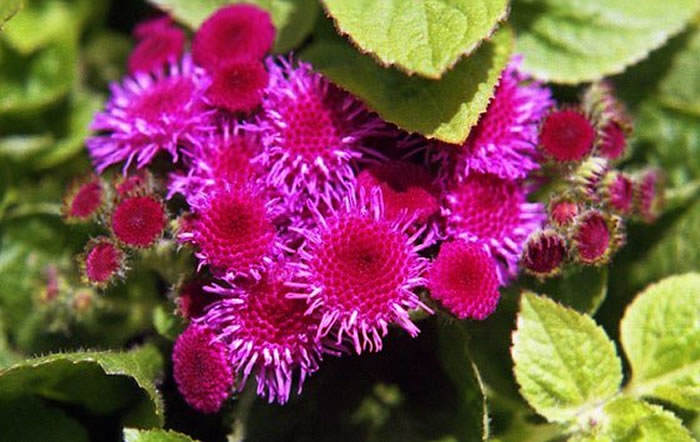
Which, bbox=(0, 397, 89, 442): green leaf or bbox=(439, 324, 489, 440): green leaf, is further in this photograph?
bbox=(0, 397, 89, 442): green leaf

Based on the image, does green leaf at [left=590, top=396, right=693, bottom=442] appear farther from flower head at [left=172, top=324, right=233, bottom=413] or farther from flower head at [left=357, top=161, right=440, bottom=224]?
flower head at [left=172, top=324, right=233, bottom=413]

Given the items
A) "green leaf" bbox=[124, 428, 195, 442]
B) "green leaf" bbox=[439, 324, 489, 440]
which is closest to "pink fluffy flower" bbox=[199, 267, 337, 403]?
"green leaf" bbox=[124, 428, 195, 442]

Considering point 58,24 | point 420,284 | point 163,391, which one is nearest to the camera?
point 420,284

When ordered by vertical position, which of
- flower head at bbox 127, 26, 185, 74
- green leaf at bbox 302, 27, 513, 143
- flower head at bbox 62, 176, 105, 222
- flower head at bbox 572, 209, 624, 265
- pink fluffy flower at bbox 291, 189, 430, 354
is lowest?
flower head at bbox 62, 176, 105, 222

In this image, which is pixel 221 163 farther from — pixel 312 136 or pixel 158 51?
pixel 158 51

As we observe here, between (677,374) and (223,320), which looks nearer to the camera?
(223,320)

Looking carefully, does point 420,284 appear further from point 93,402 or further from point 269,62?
point 93,402

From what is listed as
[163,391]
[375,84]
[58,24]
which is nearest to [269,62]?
[375,84]

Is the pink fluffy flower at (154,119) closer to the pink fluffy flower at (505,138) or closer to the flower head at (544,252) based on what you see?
the pink fluffy flower at (505,138)
